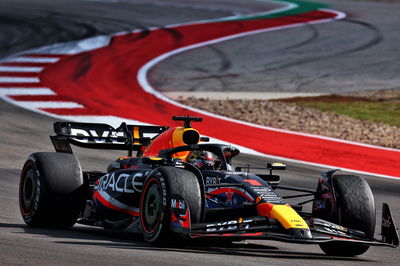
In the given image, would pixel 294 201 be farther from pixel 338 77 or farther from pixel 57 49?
pixel 57 49

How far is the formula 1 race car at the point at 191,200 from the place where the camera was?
26.5 feet

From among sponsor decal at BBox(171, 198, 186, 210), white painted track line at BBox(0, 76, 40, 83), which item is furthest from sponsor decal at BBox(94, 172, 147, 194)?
white painted track line at BBox(0, 76, 40, 83)

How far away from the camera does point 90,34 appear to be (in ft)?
97.6

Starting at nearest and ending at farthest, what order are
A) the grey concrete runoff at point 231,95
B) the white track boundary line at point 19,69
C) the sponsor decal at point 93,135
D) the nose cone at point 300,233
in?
the nose cone at point 300,233, the sponsor decal at point 93,135, the grey concrete runoff at point 231,95, the white track boundary line at point 19,69

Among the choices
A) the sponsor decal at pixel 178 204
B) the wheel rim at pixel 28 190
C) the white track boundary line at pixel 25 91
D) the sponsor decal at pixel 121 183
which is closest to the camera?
the sponsor decal at pixel 178 204

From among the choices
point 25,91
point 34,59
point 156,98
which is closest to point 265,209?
point 156,98

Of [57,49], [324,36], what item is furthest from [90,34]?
[324,36]

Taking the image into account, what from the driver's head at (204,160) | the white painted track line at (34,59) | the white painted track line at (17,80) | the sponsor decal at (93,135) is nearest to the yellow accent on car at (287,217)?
the driver's head at (204,160)

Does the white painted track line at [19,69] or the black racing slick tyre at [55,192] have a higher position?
the white painted track line at [19,69]

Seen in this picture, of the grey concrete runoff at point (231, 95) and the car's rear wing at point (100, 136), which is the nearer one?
→ the car's rear wing at point (100, 136)

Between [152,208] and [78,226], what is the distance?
2418 millimetres

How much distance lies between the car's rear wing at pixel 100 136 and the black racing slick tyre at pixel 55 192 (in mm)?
1063

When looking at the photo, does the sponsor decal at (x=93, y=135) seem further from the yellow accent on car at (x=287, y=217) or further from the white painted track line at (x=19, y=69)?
the white painted track line at (x=19, y=69)

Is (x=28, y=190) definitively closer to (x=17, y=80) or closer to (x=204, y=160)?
(x=204, y=160)
